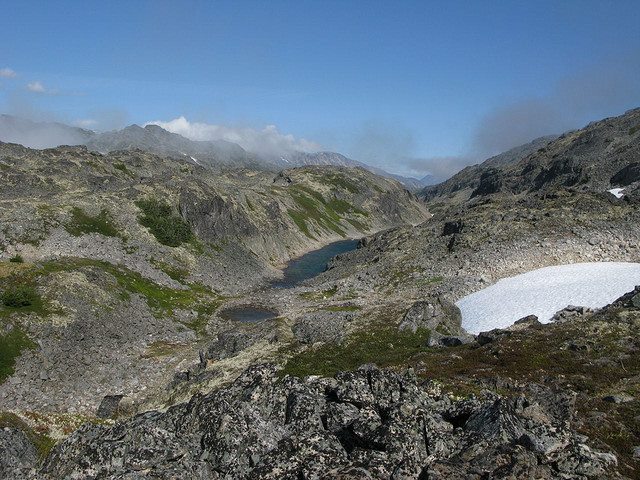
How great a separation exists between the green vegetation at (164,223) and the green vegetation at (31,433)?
201 feet

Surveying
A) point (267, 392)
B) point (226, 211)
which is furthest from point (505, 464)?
point (226, 211)

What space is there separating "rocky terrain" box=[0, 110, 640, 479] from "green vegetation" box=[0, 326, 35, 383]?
36 centimetres

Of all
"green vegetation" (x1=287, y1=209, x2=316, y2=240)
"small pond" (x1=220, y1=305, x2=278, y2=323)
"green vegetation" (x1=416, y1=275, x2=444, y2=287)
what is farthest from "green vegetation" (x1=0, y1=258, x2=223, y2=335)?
"green vegetation" (x1=287, y1=209, x2=316, y2=240)

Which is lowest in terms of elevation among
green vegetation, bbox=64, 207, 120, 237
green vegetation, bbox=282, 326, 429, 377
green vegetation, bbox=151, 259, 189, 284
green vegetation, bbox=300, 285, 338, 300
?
green vegetation, bbox=282, 326, 429, 377

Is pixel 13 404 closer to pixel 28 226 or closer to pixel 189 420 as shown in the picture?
pixel 189 420

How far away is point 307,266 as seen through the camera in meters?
122

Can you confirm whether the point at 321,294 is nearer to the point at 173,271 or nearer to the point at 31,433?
the point at 173,271

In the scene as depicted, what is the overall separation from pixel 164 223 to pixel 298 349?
58829 mm

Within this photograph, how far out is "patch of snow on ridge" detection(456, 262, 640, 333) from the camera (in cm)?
4534

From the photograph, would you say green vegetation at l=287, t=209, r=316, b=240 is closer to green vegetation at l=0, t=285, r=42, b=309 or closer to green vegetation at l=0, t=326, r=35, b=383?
green vegetation at l=0, t=285, r=42, b=309

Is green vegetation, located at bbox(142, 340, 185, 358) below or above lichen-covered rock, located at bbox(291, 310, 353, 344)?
below

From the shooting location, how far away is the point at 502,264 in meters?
63.0

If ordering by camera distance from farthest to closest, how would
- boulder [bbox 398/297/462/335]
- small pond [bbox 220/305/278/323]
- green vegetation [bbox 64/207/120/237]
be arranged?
1. green vegetation [bbox 64/207/120/237]
2. small pond [bbox 220/305/278/323]
3. boulder [bbox 398/297/462/335]

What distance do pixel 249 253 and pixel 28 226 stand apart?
4417 cm
